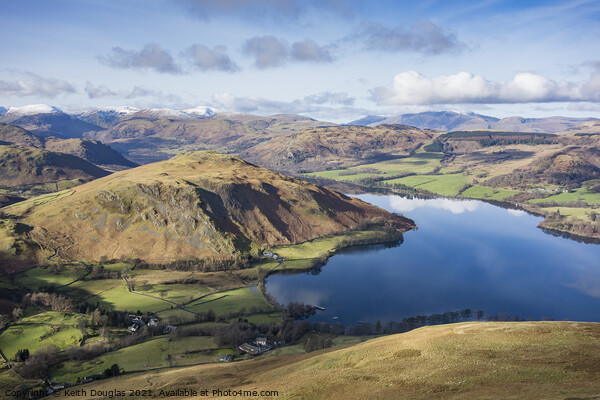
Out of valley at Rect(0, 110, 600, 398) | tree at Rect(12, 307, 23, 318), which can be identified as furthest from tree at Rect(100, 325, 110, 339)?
tree at Rect(12, 307, 23, 318)

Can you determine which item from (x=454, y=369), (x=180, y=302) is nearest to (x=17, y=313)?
(x=180, y=302)

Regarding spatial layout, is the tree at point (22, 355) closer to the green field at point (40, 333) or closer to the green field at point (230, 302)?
the green field at point (40, 333)

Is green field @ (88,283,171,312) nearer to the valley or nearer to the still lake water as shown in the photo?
the valley

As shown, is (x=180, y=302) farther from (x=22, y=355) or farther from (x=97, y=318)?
(x=22, y=355)

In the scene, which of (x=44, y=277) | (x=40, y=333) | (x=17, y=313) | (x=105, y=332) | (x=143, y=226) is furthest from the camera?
(x=143, y=226)

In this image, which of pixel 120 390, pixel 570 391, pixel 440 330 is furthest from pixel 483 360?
pixel 120 390

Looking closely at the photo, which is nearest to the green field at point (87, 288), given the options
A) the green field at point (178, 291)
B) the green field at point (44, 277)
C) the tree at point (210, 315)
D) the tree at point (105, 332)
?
the green field at point (44, 277)

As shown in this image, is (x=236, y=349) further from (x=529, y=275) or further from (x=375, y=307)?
(x=529, y=275)
